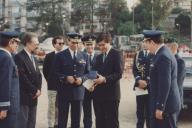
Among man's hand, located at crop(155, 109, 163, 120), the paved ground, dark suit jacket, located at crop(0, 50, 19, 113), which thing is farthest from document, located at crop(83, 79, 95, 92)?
the paved ground

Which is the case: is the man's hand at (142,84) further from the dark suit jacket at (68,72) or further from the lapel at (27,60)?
the lapel at (27,60)

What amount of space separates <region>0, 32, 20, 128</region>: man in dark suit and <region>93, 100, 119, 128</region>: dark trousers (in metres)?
2.23

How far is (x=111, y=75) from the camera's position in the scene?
8.88m

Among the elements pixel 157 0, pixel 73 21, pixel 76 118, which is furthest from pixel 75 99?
pixel 73 21

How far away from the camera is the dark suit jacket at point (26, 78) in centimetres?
812

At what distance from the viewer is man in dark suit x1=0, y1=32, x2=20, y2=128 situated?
675 cm

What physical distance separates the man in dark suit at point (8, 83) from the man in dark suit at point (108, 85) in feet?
6.69

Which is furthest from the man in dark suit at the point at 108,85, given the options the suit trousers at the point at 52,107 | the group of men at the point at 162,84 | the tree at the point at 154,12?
the tree at the point at 154,12

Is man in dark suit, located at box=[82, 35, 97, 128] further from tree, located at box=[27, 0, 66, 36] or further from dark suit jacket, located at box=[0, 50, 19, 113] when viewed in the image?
tree, located at box=[27, 0, 66, 36]

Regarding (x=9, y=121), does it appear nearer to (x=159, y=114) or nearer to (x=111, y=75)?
(x=159, y=114)

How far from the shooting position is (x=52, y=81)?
33.0 ft

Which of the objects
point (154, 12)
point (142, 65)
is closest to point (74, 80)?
point (142, 65)

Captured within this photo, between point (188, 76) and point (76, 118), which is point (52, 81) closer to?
point (76, 118)

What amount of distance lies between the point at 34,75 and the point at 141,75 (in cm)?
223
